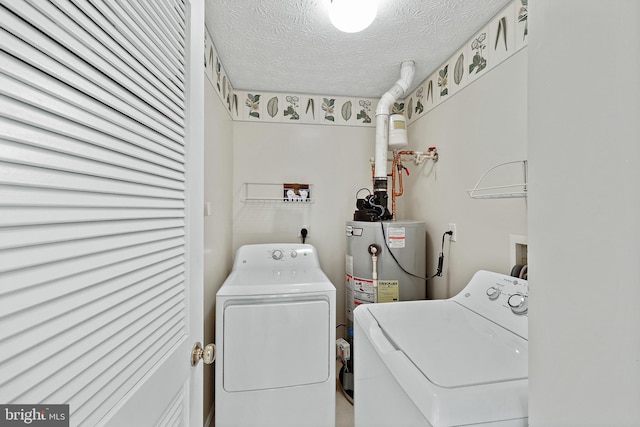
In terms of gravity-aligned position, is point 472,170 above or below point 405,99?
below

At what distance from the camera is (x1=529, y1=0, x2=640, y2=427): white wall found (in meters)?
0.25

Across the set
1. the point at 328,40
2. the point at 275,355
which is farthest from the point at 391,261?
the point at 328,40

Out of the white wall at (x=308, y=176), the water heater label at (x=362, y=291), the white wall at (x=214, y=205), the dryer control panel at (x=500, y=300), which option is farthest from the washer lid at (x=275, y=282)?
the dryer control panel at (x=500, y=300)

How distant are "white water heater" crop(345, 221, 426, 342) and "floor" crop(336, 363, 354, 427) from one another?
2.24ft

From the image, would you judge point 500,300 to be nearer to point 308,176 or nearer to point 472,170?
point 472,170

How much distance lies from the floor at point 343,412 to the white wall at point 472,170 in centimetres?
99

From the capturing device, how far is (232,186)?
227cm

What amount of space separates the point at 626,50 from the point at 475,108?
150 centimetres

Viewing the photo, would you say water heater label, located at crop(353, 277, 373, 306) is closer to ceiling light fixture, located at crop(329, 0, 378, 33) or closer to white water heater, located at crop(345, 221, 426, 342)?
white water heater, located at crop(345, 221, 426, 342)

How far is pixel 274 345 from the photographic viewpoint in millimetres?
1514

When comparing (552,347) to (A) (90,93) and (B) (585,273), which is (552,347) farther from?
(A) (90,93)

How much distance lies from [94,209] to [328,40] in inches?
64.2

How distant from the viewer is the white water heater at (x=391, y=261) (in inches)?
70.5

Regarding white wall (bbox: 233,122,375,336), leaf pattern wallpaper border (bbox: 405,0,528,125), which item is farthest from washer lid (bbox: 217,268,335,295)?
leaf pattern wallpaper border (bbox: 405,0,528,125)
